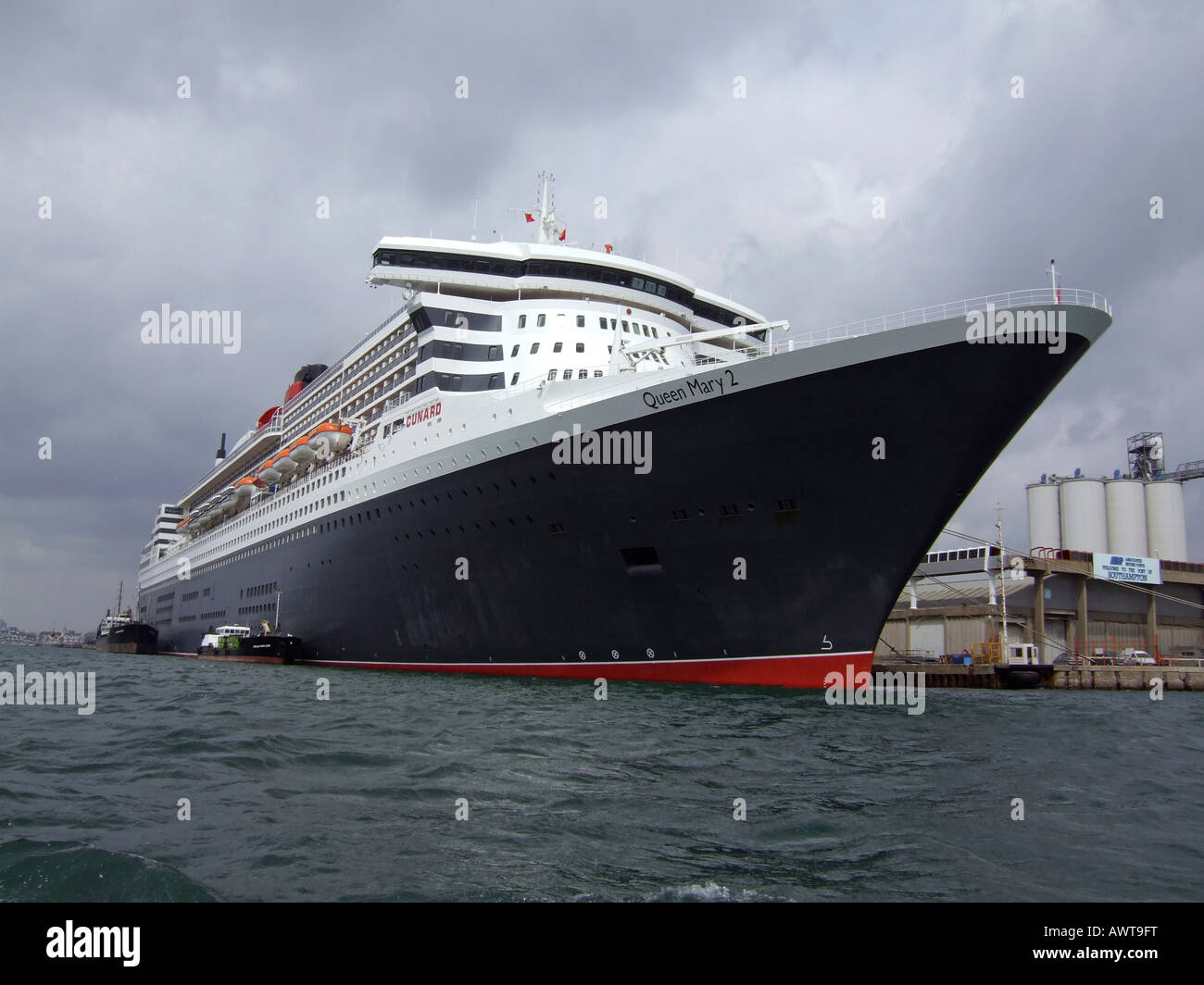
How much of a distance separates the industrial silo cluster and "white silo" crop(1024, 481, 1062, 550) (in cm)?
5

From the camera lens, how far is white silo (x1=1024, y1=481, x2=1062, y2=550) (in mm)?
52469

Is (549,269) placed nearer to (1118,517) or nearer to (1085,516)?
(1085,516)

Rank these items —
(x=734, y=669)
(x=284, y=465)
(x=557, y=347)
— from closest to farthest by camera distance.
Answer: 1. (x=734, y=669)
2. (x=557, y=347)
3. (x=284, y=465)

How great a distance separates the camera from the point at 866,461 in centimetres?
1536

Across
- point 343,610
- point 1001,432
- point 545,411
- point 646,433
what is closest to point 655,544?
point 646,433

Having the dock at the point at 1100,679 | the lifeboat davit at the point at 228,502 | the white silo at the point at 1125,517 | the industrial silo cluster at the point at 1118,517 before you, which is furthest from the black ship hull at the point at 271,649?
the white silo at the point at 1125,517

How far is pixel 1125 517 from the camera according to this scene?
168ft

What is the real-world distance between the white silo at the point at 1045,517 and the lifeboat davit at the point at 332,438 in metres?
44.0

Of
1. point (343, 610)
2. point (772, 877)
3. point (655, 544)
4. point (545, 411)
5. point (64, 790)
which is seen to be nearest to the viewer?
point (772, 877)

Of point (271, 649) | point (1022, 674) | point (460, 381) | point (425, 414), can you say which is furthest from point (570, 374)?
point (1022, 674)

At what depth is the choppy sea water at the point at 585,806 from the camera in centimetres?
532

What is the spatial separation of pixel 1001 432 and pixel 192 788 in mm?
14349

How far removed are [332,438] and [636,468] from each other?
16.6 meters
